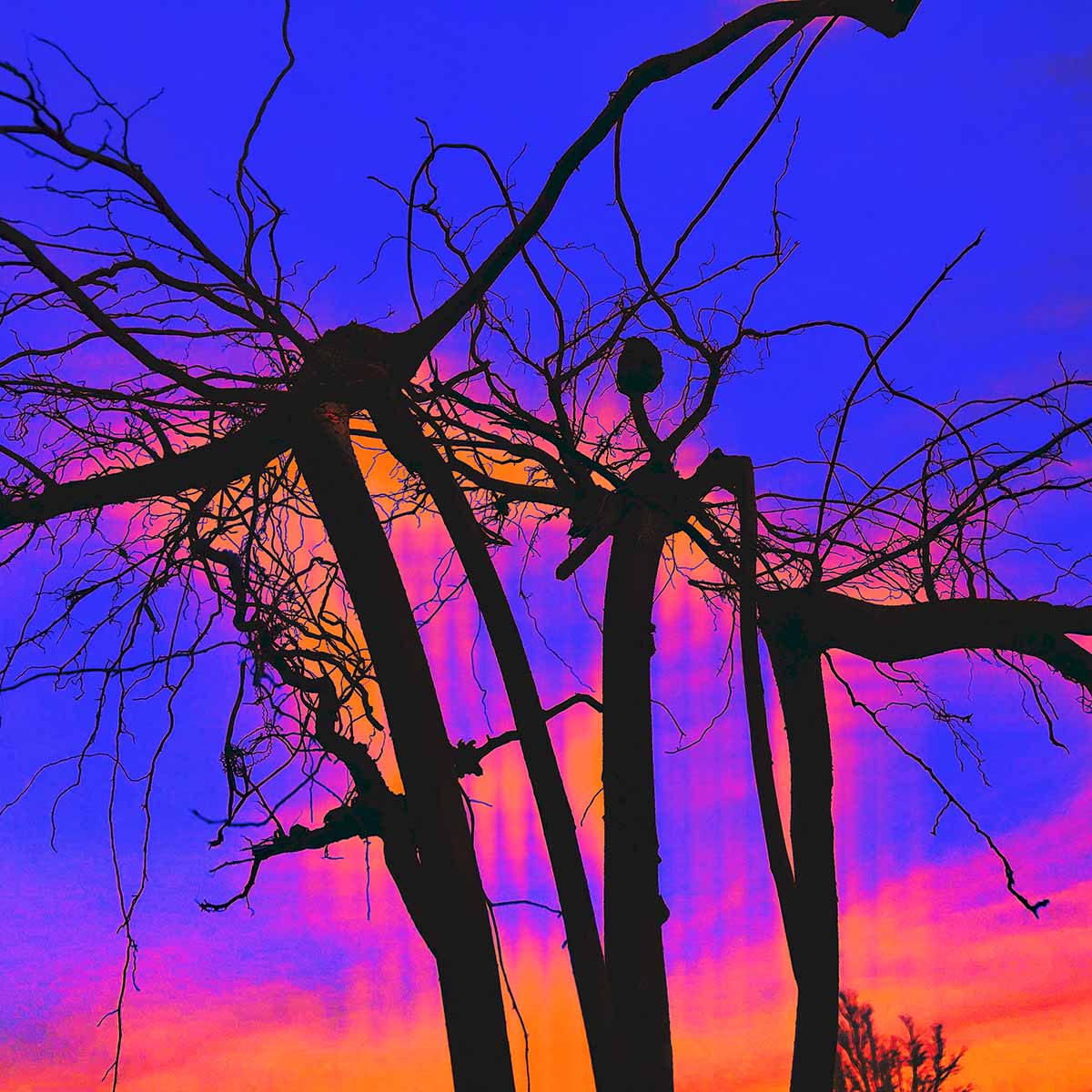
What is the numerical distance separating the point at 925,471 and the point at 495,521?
1.43m

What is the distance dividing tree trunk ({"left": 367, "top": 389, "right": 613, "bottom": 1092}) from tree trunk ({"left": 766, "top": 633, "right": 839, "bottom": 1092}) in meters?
0.61

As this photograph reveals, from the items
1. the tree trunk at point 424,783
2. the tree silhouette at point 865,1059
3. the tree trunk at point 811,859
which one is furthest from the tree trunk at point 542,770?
the tree silhouette at point 865,1059

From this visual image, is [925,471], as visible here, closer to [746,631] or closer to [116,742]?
[746,631]

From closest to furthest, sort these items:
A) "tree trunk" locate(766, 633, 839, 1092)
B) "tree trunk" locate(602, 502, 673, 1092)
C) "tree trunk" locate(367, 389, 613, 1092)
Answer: "tree trunk" locate(367, 389, 613, 1092) < "tree trunk" locate(602, 502, 673, 1092) < "tree trunk" locate(766, 633, 839, 1092)

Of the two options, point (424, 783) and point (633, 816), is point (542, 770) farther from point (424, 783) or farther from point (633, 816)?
point (633, 816)

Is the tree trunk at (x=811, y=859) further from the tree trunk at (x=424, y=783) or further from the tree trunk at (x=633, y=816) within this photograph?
the tree trunk at (x=424, y=783)

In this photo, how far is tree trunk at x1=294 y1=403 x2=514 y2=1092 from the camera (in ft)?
8.45

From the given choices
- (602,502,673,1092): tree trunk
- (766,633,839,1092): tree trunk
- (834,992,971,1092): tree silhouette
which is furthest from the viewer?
(834,992,971,1092): tree silhouette

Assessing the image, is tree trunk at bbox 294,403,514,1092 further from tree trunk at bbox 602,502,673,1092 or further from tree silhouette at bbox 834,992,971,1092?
tree silhouette at bbox 834,992,971,1092

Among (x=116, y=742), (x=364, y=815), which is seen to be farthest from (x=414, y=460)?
(x=116, y=742)

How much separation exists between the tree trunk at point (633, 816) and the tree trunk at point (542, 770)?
258 millimetres

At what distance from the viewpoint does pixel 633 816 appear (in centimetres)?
313

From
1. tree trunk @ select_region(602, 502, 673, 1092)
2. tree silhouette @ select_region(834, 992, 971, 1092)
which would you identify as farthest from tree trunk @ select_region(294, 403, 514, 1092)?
tree silhouette @ select_region(834, 992, 971, 1092)

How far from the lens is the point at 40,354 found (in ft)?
11.7
